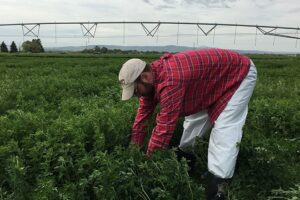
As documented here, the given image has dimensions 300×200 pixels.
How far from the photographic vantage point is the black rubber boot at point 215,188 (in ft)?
13.3

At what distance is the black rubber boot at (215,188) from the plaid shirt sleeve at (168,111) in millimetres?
618

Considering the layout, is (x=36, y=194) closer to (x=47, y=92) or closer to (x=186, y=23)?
(x=47, y=92)

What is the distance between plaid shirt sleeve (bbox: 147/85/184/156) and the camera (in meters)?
3.81

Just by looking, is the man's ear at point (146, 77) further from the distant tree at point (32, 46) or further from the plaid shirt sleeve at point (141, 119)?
the distant tree at point (32, 46)

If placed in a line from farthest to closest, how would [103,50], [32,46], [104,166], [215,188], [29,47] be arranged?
1. [32,46]
2. [29,47]
3. [103,50]
4. [215,188]
5. [104,166]

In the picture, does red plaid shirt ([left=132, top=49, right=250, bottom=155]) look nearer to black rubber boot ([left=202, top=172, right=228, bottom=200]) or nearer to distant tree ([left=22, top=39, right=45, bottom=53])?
black rubber boot ([left=202, top=172, right=228, bottom=200])

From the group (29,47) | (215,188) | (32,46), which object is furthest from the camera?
(32,46)

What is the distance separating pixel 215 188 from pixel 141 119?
107 cm

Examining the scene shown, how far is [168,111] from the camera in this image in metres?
3.85

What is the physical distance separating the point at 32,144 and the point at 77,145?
1.63 feet

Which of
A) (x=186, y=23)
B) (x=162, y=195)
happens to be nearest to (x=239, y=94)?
(x=162, y=195)

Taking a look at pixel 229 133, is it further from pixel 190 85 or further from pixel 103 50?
pixel 103 50

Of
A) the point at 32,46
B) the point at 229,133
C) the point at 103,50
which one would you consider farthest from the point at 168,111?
the point at 32,46

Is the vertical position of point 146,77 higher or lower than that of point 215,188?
higher
